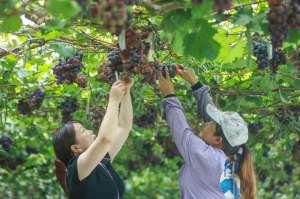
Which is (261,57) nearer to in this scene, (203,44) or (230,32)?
(230,32)

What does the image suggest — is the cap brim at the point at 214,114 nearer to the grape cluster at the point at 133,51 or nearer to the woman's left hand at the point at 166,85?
the woman's left hand at the point at 166,85

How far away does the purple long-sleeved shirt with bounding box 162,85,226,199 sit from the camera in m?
4.53

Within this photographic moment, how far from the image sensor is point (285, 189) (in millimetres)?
12844

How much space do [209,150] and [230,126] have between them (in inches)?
10.1

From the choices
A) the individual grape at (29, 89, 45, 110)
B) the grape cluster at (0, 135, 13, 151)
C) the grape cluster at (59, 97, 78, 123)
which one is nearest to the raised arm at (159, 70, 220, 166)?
the individual grape at (29, 89, 45, 110)

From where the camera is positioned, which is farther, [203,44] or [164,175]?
[164,175]

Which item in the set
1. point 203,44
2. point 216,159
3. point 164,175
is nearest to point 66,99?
point 216,159

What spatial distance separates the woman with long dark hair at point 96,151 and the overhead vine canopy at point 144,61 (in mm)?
225

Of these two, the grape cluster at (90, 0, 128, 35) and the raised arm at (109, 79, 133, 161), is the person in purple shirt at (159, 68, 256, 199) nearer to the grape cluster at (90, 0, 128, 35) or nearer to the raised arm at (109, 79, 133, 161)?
the raised arm at (109, 79, 133, 161)

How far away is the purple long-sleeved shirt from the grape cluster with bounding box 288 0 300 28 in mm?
1874

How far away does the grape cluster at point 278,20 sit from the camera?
107 inches

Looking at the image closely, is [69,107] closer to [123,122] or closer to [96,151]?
[123,122]

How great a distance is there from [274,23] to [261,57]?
1.37m

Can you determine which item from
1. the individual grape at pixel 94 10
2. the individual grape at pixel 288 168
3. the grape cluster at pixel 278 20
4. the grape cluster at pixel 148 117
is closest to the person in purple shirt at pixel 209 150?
the grape cluster at pixel 148 117
